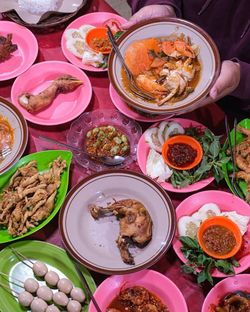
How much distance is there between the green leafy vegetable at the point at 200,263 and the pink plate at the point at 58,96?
2.83 feet

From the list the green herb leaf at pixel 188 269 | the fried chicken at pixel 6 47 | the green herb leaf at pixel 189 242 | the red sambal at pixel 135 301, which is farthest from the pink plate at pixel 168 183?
the fried chicken at pixel 6 47

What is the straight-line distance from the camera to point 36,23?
2510mm

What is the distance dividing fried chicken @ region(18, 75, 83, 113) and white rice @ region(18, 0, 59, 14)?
1.59ft

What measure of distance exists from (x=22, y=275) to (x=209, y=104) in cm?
120

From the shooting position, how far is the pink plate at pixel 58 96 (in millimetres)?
2217

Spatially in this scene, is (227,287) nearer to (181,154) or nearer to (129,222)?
(129,222)

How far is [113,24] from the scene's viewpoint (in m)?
2.51

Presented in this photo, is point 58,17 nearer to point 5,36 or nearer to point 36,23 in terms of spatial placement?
point 36,23

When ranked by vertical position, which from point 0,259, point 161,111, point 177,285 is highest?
point 161,111

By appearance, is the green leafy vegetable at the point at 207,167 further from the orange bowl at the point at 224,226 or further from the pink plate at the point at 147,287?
the pink plate at the point at 147,287

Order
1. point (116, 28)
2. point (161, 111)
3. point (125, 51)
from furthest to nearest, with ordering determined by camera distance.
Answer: point (116, 28), point (125, 51), point (161, 111)

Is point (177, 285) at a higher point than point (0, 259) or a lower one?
lower

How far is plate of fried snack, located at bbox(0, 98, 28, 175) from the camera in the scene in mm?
2064

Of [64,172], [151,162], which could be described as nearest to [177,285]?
[151,162]
